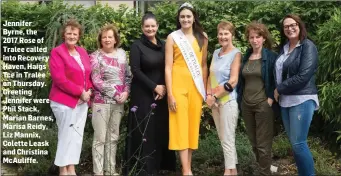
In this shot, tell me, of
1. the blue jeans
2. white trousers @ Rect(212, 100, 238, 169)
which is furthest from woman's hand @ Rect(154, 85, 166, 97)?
the blue jeans

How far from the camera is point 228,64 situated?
556cm

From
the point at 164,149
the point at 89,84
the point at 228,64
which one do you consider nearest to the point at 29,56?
the point at 89,84

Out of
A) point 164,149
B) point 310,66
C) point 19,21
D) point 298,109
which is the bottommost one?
point 164,149

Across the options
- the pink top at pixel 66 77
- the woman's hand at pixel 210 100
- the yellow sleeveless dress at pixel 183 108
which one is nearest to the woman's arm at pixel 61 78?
the pink top at pixel 66 77

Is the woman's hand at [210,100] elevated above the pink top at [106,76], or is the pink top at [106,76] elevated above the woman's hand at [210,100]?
the pink top at [106,76]

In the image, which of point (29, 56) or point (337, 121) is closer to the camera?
point (337, 121)

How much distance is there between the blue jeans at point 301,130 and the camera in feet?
17.4

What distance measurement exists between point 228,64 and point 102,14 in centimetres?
242

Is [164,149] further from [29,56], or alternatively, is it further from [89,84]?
[29,56]

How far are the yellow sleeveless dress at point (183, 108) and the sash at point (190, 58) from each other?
33 mm

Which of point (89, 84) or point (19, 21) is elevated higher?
point (19, 21)

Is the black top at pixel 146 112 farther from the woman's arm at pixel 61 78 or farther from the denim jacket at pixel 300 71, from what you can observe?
the denim jacket at pixel 300 71

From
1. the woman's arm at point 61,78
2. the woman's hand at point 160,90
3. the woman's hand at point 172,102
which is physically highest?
the woman's arm at point 61,78

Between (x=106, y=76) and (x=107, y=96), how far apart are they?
0.69 ft
